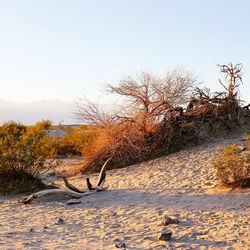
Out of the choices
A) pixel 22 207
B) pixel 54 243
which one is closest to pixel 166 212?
pixel 54 243

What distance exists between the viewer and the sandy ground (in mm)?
4156

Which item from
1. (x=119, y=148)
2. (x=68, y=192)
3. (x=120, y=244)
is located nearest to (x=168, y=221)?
(x=120, y=244)

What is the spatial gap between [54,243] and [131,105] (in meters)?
7.29

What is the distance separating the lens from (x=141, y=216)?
17.6 ft

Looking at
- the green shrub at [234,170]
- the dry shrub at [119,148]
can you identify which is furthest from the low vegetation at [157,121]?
the green shrub at [234,170]

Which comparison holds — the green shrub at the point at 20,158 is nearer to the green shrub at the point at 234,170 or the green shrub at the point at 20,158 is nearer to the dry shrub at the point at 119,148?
the dry shrub at the point at 119,148

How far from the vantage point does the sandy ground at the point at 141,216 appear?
13.6 ft

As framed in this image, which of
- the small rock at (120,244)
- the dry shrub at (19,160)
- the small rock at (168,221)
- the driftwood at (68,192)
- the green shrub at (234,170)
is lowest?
the small rock at (120,244)

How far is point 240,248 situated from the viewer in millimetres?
3840

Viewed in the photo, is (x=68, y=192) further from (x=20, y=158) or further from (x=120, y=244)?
(x=120, y=244)

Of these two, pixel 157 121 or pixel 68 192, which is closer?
pixel 68 192

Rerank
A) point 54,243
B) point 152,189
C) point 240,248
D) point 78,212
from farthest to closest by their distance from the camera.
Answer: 1. point 152,189
2. point 78,212
3. point 54,243
4. point 240,248

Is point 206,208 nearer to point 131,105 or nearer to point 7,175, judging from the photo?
point 7,175

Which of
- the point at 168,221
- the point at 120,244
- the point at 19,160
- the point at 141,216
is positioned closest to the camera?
the point at 120,244
